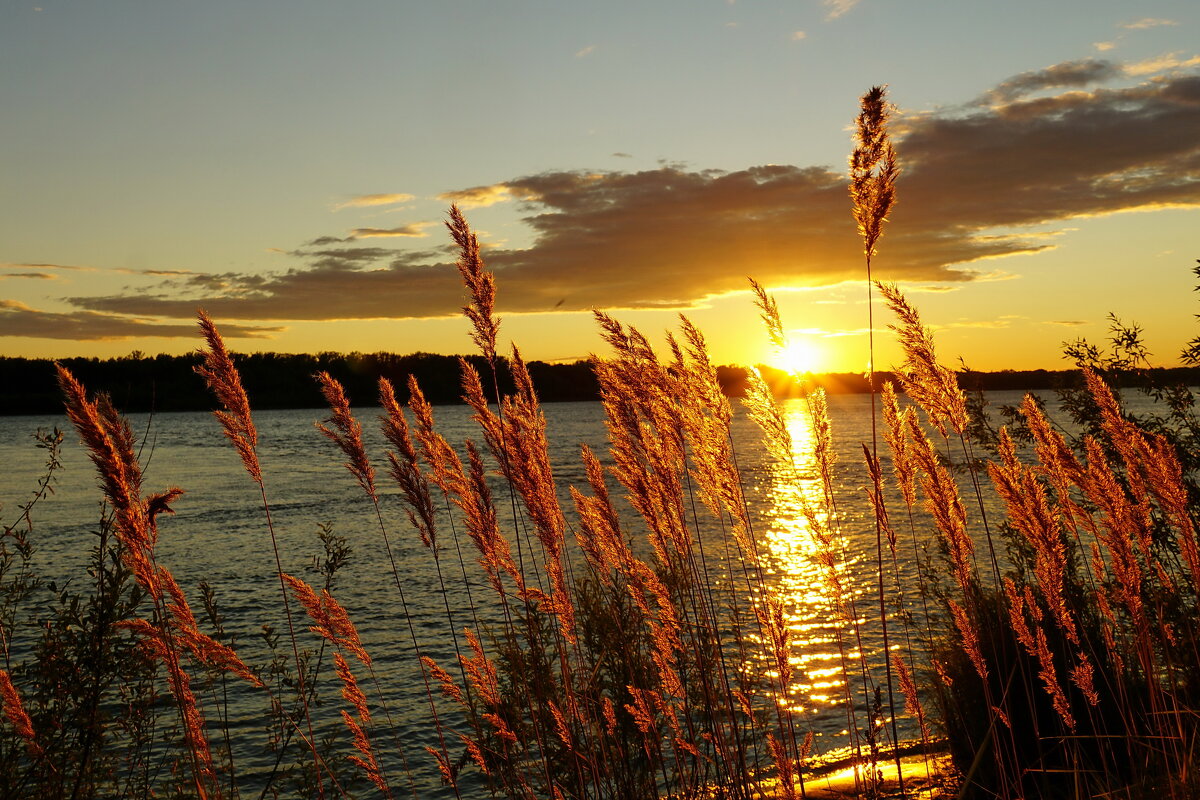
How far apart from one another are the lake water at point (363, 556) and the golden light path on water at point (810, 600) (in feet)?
0.20

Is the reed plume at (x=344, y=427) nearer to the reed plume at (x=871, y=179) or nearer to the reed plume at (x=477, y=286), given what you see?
the reed plume at (x=477, y=286)

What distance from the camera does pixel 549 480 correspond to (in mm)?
3957

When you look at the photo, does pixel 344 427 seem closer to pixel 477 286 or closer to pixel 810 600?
pixel 477 286

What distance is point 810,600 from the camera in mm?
19859

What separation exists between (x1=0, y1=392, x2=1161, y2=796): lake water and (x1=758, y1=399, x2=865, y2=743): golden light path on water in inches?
2.4

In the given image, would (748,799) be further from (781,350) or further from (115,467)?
(115,467)

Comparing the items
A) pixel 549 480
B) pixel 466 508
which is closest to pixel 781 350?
pixel 549 480

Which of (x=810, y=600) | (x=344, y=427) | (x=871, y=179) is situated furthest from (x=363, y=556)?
(x=871, y=179)

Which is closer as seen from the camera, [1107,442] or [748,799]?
[748,799]

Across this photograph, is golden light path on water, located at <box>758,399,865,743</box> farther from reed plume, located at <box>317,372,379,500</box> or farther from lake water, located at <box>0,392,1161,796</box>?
reed plume, located at <box>317,372,379,500</box>

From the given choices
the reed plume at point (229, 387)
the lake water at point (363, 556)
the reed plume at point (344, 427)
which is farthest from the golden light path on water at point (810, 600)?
the reed plume at point (229, 387)

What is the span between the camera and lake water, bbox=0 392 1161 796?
13.1m

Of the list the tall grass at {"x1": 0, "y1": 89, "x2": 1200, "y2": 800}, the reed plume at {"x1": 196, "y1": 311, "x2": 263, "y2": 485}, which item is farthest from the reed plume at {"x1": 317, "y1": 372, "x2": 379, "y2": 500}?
the reed plume at {"x1": 196, "y1": 311, "x2": 263, "y2": 485}

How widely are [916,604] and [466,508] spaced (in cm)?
1608
